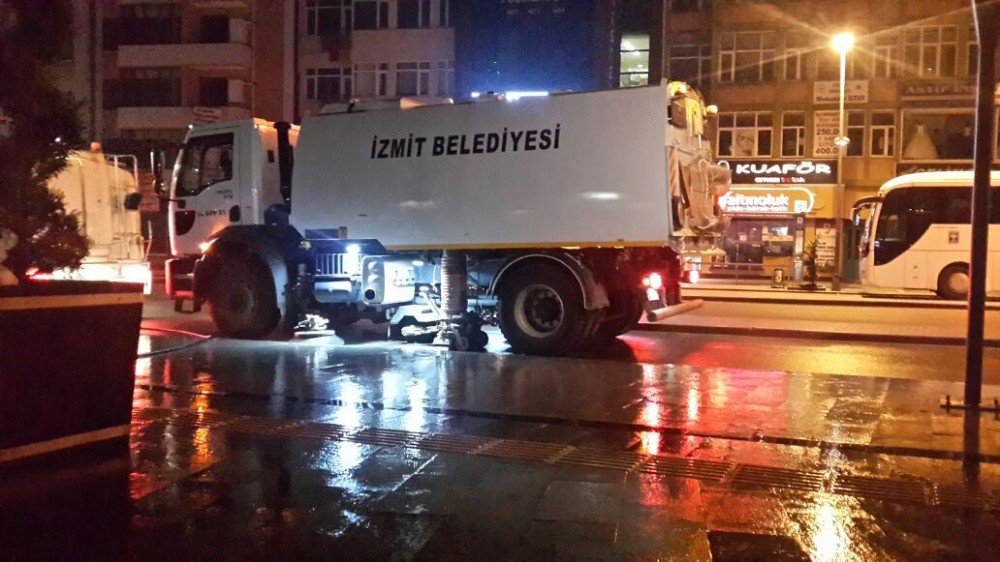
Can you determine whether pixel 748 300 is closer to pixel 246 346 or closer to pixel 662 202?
pixel 662 202

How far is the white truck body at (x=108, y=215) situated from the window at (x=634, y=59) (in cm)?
2683

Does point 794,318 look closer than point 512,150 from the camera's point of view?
No

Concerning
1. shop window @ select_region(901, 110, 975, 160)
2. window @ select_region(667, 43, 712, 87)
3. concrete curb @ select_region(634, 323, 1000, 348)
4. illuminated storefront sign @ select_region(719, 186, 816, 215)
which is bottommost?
concrete curb @ select_region(634, 323, 1000, 348)

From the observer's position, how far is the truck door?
14.0 m

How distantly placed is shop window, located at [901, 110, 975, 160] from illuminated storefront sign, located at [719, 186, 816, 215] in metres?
4.27

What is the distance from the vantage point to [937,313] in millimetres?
19531

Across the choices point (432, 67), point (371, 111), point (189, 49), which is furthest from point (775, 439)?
point (189, 49)

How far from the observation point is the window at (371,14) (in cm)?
3888

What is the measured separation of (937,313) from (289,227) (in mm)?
13685

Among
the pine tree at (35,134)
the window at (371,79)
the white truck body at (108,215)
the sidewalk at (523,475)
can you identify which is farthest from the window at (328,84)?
the pine tree at (35,134)

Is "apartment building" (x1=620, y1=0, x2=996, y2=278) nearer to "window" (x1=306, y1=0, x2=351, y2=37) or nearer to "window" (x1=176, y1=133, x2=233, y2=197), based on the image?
"window" (x1=306, y1=0, x2=351, y2=37)

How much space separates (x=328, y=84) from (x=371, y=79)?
2289 millimetres

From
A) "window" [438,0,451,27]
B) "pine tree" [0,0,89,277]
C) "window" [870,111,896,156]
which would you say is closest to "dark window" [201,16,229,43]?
"window" [438,0,451,27]

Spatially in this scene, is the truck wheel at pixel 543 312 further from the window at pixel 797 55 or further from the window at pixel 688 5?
the window at pixel 688 5
